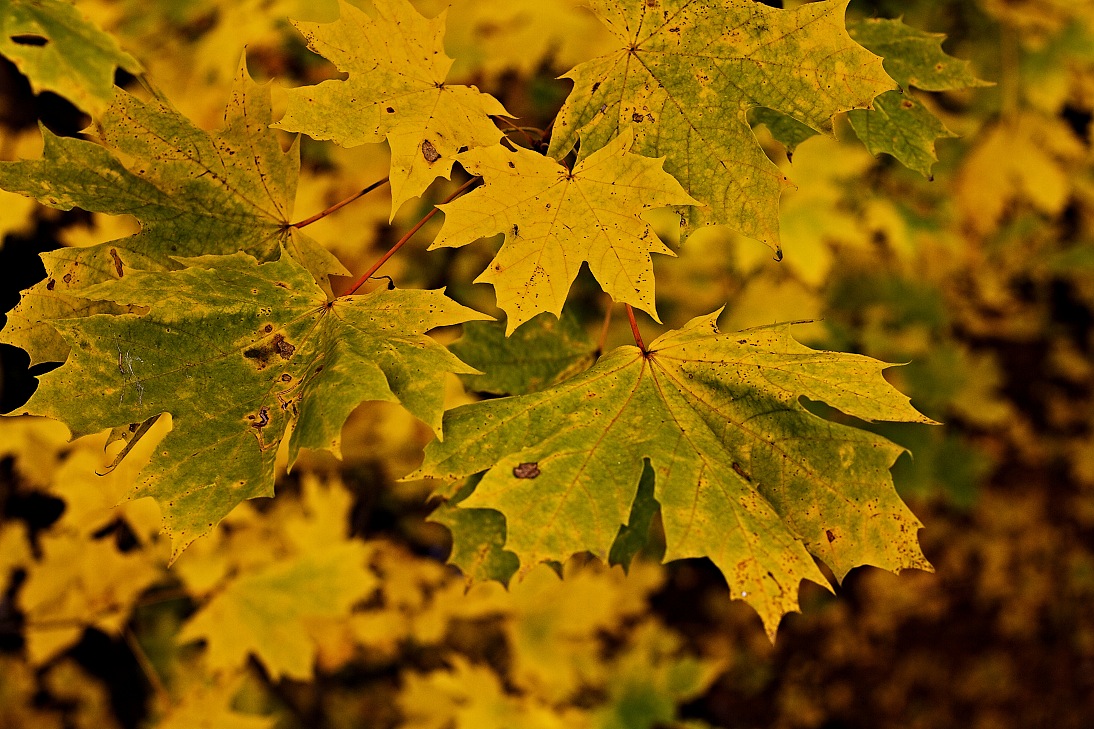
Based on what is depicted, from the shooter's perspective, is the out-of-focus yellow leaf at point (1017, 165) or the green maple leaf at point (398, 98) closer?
the green maple leaf at point (398, 98)

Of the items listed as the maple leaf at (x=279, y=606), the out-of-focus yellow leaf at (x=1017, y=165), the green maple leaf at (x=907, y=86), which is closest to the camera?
the green maple leaf at (x=907, y=86)

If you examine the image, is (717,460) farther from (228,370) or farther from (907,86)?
(907,86)

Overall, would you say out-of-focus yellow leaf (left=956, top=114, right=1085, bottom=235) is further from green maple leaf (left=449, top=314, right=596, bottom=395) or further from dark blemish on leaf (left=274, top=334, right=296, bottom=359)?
dark blemish on leaf (left=274, top=334, right=296, bottom=359)

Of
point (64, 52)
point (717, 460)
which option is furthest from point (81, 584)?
point (717, 460)

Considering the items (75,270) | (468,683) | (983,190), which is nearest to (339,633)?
(468,683)

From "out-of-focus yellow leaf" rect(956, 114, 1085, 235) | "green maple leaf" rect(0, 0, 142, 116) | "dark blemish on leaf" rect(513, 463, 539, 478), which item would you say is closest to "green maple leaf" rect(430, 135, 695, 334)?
"dark blemish on leaf" rect(513, 463, 539, 478)

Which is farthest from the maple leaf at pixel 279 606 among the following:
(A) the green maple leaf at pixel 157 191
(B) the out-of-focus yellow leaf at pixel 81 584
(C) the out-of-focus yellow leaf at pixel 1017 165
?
(C) the out-of-focus yellow leaf at pixel 1017 165

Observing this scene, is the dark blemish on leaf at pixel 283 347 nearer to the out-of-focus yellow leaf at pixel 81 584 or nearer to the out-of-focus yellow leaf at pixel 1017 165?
the out-of-focus yellow leaf at pixel 81 584
